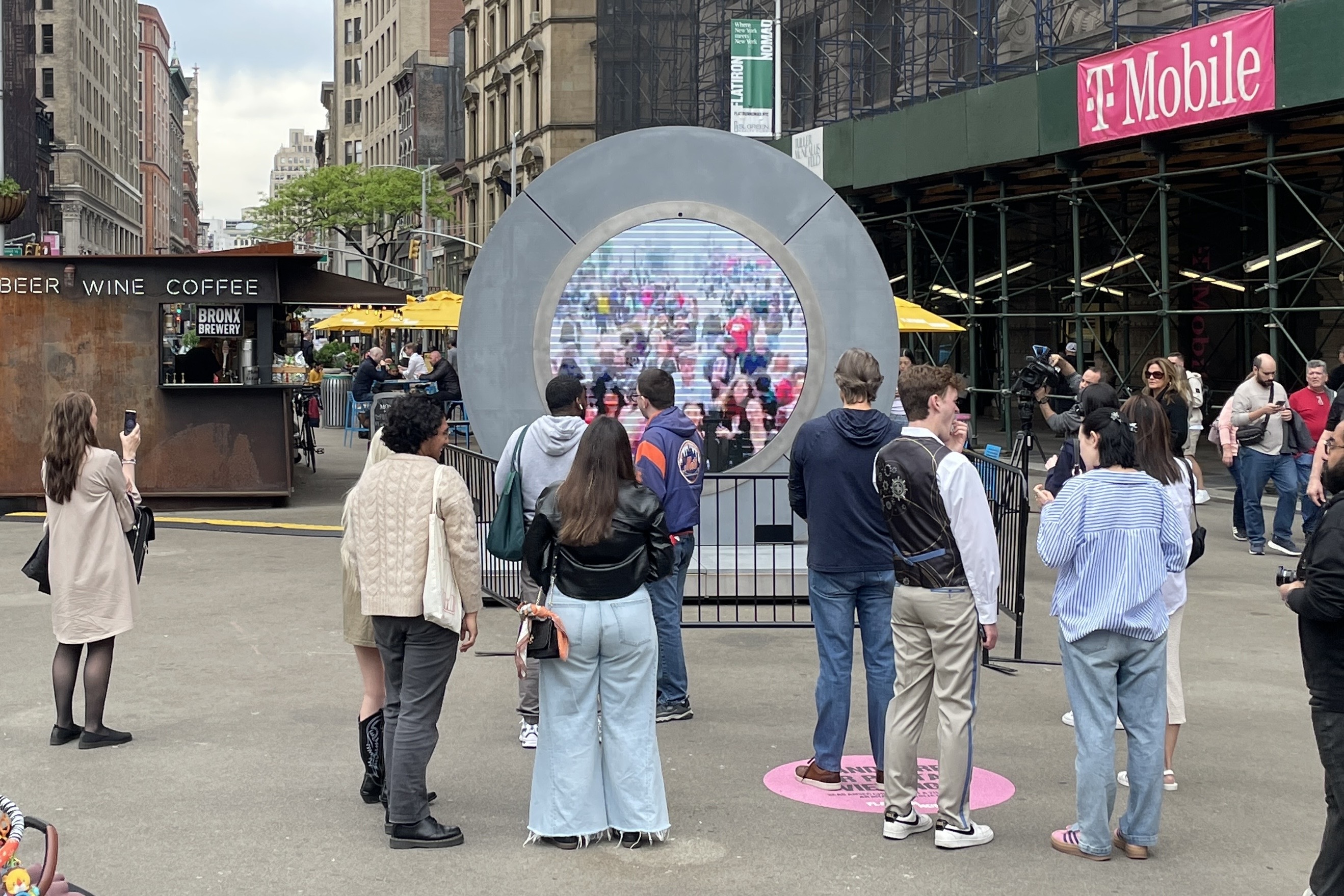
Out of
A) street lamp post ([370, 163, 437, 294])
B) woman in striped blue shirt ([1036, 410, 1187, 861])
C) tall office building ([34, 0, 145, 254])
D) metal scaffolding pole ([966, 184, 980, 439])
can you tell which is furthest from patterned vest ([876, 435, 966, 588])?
tall office building ([34, 0, 145, 254])

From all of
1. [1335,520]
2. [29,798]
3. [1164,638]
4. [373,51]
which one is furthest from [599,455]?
[373,51]

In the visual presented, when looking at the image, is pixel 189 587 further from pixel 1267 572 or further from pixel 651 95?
pixel 651 95

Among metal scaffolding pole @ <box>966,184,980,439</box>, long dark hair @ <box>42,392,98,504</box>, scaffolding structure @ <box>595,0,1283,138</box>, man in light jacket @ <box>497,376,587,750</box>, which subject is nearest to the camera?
long dark hair @ <box>42,392,98,504</box>

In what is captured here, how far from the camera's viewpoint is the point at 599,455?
565cm

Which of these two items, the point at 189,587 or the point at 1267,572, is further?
the point at 1267,572

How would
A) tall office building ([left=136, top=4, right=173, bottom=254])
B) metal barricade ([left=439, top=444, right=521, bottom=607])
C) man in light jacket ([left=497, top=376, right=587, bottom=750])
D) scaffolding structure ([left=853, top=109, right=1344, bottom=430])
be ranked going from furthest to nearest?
tall office building ([left=136, top=4, right=173, bottom=254]), scaffolding structure ([left=853, top=109, right=1344, bottom=430]), metal barricade ([left=439, top=444, right=521, bottom=607]), man in light jacket ([left=497, top=376, right=587, bottom=750])

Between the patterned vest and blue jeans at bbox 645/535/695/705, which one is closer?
the patterned vest

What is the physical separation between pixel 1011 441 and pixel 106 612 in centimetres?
1871

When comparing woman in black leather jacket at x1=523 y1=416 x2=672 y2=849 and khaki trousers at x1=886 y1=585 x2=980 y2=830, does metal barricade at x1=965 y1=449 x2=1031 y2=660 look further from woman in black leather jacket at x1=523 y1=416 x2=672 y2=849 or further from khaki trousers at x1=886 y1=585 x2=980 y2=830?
woman in black leather jacket at x1=523 y1=416 x2=672 y2=849

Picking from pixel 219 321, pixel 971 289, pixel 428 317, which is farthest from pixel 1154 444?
pixel 428 317

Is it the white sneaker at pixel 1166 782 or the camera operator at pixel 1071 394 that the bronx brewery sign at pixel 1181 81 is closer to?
the camera operator at pixel 1071 394

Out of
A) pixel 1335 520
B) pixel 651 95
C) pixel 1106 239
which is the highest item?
pixel 651 95

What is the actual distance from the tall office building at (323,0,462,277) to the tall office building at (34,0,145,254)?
625 inches

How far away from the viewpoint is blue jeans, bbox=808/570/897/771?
6473 mm
